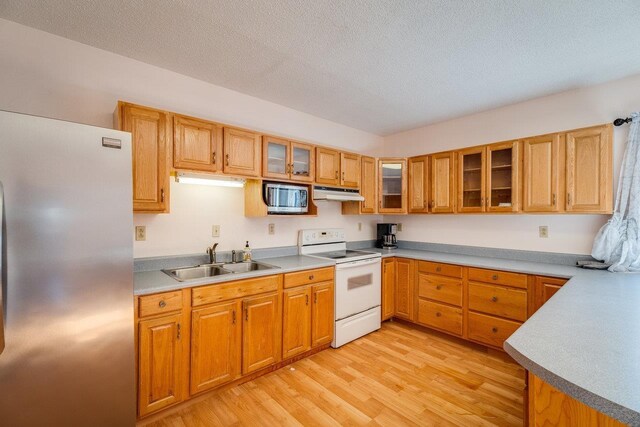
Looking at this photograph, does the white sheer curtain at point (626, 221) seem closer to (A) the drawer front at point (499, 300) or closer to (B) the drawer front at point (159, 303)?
(A) the drawer front at point (499, 300)

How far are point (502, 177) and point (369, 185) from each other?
1.50m

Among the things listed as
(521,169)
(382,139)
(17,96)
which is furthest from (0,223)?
(382,139)

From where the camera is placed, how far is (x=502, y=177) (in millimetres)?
2973

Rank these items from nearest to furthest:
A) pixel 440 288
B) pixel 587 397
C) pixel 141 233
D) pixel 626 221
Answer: pixel 587 397 → pixel 141 233 → pixel 626 221 → pixel 440 288

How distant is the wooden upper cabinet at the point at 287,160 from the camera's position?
2.66 meters

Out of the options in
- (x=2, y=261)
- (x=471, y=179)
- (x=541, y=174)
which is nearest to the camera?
(x=2, y=261)

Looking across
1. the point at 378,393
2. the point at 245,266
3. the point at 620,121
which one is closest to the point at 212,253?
the point at 245,266

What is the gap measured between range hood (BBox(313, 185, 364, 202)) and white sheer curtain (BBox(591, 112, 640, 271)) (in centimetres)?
230

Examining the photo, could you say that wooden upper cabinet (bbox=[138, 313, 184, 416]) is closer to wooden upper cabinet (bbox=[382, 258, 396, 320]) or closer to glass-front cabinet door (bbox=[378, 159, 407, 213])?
wooden upper cabinet (bbox=[382, 258, 396, 320])

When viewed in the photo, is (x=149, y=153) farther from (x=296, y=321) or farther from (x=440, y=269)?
(x=440, y=269)

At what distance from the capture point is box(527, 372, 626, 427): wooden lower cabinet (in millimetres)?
835

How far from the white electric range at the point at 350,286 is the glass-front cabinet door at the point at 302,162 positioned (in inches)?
28.0

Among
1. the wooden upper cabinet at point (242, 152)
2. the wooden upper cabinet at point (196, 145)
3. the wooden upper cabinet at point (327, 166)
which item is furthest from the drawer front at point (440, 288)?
the wooden upper cabinet at point (196, 145)

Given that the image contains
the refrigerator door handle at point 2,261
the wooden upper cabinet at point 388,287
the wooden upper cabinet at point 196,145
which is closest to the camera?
the refrigerator door handle at point 2,261
